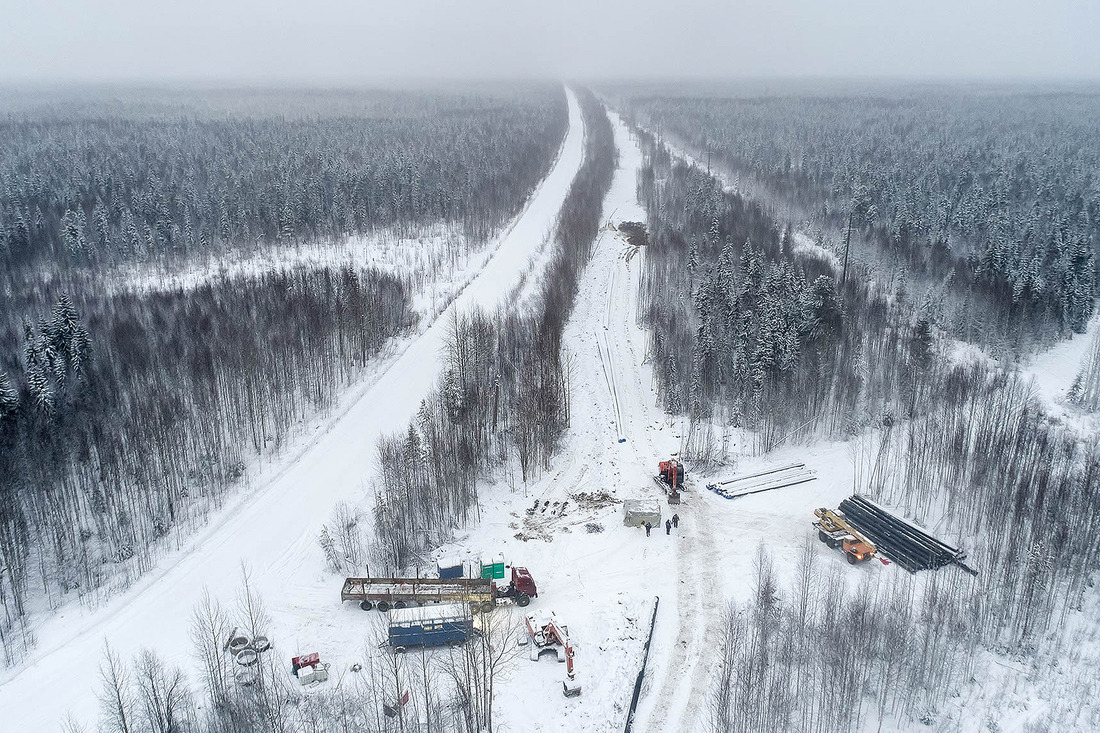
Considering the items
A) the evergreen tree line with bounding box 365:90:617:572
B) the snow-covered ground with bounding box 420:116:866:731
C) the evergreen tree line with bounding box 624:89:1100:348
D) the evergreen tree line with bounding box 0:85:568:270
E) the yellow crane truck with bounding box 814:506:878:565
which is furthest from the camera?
the evergreen tree line with bounding box 0:85:568:270

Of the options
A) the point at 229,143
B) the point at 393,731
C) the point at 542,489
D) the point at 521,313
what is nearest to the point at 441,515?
the point at 542,489

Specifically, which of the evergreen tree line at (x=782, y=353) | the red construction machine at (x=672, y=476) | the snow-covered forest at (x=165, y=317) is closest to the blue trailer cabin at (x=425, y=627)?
the red construction machine at (x=672, y=476)

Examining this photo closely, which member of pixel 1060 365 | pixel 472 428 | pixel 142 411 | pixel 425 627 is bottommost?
pixel 425 627

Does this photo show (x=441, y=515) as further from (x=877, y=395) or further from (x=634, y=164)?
(x=634, y=164)

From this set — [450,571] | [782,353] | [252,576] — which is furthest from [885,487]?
[252,576]

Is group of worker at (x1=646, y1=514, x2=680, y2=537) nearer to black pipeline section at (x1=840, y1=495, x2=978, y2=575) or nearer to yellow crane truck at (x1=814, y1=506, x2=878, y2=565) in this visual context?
yellow crane truck at (x1=814, y1=506, x2=878, y2=565)

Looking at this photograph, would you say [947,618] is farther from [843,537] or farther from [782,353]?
[782,353]

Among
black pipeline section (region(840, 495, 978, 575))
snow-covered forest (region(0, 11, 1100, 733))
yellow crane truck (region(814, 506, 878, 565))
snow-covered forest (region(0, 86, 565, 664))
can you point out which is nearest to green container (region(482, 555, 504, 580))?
snow-covered forest (region(0, 11, 1100, 733))

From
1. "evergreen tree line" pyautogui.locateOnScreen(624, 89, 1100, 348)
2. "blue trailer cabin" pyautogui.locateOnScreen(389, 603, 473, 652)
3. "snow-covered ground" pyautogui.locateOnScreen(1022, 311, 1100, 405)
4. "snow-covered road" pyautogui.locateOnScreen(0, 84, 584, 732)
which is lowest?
"snow-covered road" pyautogui.locateOnScreen(0, 84, 584, 732)
